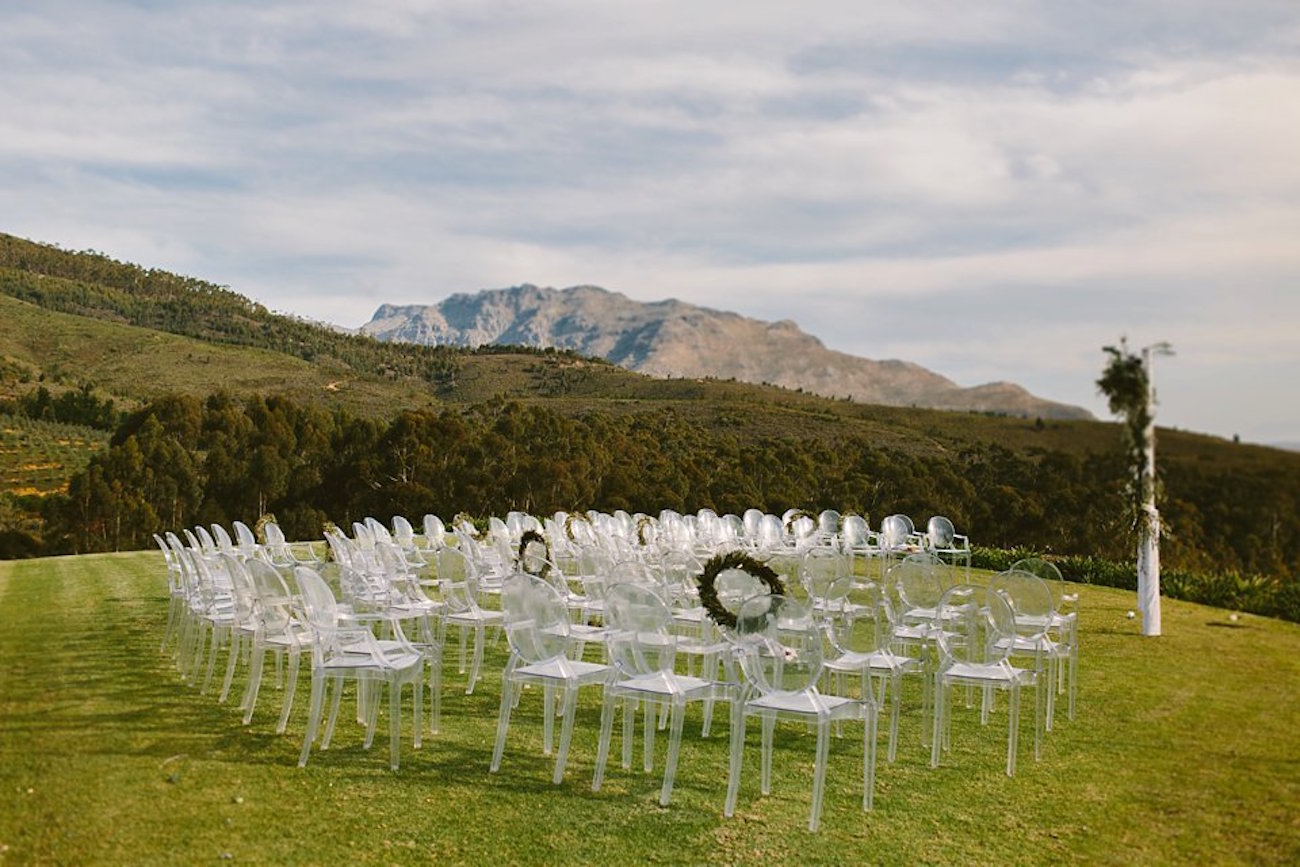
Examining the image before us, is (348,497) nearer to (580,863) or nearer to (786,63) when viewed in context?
(786,63)

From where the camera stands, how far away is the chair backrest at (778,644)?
4684mm

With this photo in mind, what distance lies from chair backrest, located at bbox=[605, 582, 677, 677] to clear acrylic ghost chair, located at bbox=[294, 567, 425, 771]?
1062 mm

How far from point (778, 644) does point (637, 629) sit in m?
0.69

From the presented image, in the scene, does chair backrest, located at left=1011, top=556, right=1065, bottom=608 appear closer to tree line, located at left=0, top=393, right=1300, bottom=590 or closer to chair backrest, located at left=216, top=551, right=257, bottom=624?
chair backrest, located at left=216, top=551, right=257, bottom=624

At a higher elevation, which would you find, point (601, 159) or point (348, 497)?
point (601, 159)

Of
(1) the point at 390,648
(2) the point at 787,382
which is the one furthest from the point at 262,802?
(2) the point at 787,382

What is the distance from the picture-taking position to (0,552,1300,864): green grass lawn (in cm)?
421

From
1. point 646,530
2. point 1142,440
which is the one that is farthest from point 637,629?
point 646,530

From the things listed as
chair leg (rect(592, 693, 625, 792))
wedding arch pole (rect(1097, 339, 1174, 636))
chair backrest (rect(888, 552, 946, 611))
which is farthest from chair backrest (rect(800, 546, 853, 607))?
wedding arch pole (rect(1097, 339, 1174, 636))

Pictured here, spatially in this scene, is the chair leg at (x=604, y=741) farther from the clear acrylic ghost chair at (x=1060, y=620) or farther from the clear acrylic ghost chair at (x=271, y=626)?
the clear acrylic ghost chair at (x=1060, y=620)

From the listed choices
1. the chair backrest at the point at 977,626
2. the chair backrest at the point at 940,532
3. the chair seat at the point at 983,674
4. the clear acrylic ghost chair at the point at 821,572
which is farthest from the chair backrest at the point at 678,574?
the chair backrest at the point at 940,532

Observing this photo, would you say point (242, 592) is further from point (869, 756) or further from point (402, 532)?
point (402, 532)

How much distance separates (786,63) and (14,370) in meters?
40.5

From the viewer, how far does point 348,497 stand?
27.9 meters
